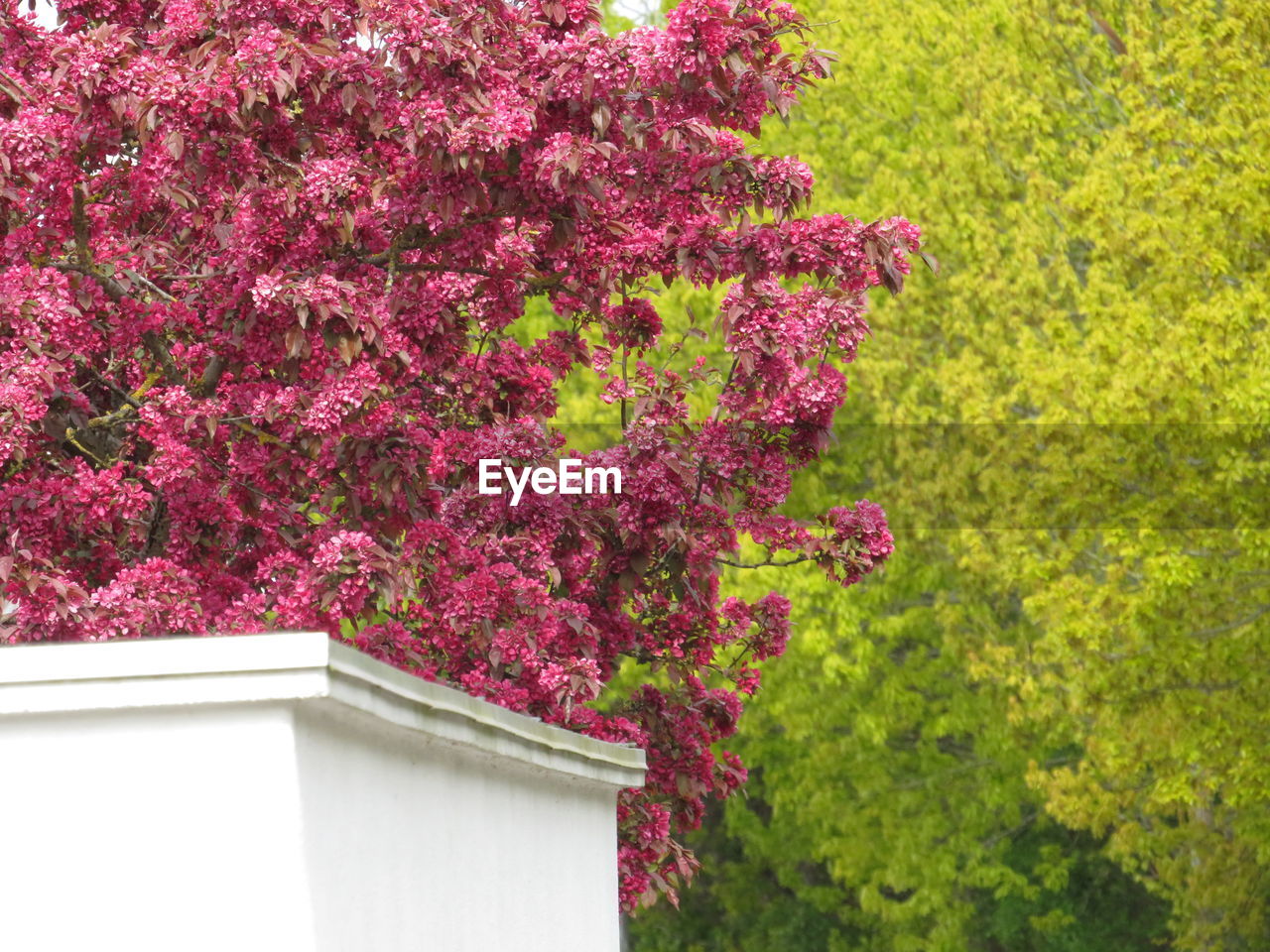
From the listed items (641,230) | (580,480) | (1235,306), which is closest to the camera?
(641,230)

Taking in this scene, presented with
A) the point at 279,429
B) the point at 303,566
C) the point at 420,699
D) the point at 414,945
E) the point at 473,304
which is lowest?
the point at 414,945

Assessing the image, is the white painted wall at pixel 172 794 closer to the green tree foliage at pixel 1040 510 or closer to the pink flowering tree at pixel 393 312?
the pink flowering tree at pixel 393 312

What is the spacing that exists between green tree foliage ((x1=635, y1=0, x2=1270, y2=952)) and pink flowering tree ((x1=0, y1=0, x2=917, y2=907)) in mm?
7600

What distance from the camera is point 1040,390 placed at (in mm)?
18484

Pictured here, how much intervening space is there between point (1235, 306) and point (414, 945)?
1196cm

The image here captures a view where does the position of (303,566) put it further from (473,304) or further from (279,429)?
(473,304)

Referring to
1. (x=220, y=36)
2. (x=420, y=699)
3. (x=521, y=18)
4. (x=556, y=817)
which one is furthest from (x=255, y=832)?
(x=521, y=18)

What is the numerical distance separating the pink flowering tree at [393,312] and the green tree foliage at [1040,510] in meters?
7.60

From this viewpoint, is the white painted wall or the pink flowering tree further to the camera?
the pink flowering tree

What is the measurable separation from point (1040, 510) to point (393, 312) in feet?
37.9

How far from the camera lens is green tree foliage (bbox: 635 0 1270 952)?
1673cm

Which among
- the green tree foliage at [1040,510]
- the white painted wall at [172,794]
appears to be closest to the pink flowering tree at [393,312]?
the white painted wall at [172,794]

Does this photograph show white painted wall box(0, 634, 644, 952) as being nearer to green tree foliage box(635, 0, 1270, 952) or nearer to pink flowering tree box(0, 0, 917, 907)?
pink flowering tree box(0, 0, 917, 907)

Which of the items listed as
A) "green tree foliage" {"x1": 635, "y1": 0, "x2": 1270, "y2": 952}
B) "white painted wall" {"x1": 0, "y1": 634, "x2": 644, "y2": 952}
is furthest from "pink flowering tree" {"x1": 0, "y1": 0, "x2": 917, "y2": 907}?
"green tree foliage" {"x1": 635, "y1": 0, "x2": 1270, "y2": 952}
